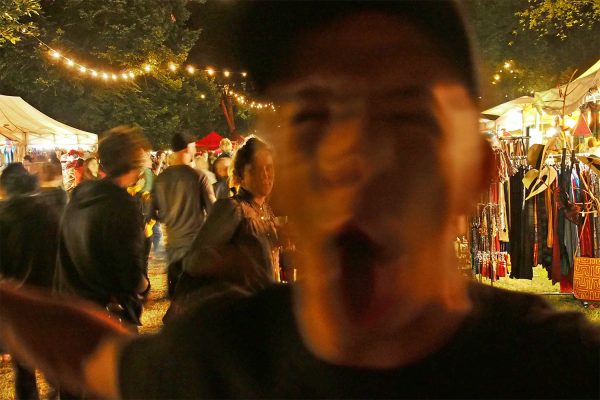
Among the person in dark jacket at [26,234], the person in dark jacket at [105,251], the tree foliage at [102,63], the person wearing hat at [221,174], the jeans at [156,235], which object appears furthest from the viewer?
the tree foliage at [102,63]

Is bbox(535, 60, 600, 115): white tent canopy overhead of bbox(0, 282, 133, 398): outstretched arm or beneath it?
overhead

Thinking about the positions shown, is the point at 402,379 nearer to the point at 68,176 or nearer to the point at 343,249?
the point at 343,249

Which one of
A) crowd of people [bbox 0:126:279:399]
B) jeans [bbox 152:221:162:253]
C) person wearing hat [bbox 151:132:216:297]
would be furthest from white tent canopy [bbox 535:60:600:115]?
jeans [bbox 152:221:162:253]

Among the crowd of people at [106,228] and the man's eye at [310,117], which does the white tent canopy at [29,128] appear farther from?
the man's eye at [310,117]

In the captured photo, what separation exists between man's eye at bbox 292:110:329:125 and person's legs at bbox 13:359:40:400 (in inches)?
186

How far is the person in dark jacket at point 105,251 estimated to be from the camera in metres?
3.87

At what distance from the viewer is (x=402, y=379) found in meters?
0.59

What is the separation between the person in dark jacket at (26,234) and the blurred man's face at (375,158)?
168 inches

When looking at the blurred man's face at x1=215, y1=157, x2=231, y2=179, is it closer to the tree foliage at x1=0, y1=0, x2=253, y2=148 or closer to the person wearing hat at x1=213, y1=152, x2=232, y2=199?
the person wearing hat at x1=213, y1=152, x2=232, y2=199

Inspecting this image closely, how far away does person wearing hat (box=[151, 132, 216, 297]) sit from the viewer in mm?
5832

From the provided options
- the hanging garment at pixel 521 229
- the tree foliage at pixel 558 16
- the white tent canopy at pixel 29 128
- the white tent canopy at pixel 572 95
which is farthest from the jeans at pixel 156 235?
the tree foliage at pixel 558 16

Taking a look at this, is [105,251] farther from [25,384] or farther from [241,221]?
[25,384]

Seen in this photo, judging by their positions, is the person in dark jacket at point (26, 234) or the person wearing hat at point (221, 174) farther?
the person wearing hat at point (221, 174)

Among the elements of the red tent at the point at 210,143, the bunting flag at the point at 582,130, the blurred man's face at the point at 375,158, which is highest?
the red tent at the point at 210,143
